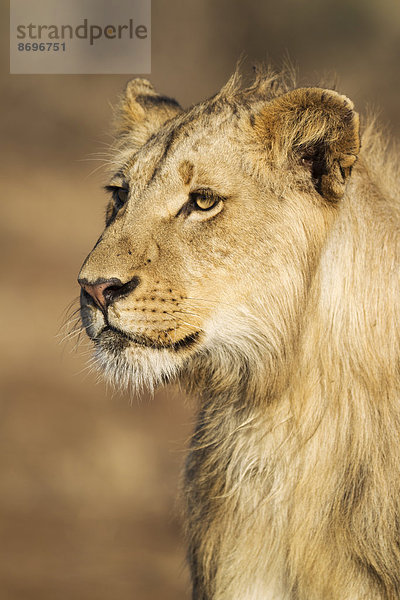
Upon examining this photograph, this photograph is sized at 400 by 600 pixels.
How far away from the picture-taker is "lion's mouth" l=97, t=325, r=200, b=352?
3.06m

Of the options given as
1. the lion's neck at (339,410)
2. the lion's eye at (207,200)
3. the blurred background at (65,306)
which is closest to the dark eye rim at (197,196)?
the lion's eye at (207,200)

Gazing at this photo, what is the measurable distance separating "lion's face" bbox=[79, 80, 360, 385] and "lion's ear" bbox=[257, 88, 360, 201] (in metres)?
0.02

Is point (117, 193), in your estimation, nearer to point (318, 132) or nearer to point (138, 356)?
point (138, 356)

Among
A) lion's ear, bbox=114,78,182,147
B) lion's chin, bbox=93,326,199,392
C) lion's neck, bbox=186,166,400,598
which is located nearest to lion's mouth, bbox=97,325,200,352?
lion's chin, bbox=93,326,199,392

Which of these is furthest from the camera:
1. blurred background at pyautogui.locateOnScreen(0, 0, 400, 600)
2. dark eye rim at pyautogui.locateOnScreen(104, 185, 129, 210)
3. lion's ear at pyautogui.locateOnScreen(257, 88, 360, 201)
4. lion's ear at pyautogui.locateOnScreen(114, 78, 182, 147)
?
blurred background at pyautogui.locateOnScreen(0, 0, 400, 600)

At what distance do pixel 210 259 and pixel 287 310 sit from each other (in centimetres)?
31

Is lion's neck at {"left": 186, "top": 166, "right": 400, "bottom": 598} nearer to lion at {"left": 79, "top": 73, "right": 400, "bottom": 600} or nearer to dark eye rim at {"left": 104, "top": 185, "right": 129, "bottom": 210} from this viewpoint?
lion at {"left": 79, "top": 73, "right": 400, "bottom": 600}

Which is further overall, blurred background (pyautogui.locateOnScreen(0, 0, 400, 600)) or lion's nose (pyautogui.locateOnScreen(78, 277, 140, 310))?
blurred background (pyautogui.locateOnScreen(0, 0, 400, 600))

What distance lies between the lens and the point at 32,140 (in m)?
14.3

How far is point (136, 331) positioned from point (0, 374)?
24.3 ft

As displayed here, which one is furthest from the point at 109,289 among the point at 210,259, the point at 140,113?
the point at 140,113

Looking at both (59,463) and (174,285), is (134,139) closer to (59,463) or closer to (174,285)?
(174,285)

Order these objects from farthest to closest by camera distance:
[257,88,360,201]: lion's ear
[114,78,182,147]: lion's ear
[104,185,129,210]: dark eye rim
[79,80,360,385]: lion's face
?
[114,78,182,147]: lion's ear
[104,185,129,210]: dark eye rim
[79,80,360,385]: lion's face
[257,88,360,201]: lion's ear

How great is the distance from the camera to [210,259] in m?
3.06
